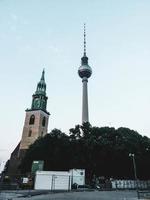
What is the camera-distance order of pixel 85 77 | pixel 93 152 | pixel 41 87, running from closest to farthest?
pixel 93 152 < pixel 41 87 < pixel 85 77

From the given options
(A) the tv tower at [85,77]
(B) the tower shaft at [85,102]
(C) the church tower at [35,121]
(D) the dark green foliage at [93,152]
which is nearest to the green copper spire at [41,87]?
(C) the church tower at [35,121]

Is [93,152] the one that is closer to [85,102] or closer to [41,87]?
[41,87]

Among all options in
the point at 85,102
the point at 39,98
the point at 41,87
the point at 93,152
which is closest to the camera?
the point at 93,152

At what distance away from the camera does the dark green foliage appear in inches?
2304

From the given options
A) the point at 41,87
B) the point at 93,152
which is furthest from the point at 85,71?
the point at 93,152

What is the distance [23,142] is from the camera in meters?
84.8

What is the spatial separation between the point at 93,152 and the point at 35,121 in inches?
1317

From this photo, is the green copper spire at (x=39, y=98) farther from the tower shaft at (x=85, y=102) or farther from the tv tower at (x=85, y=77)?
the tv tower at (x=85, y=77)

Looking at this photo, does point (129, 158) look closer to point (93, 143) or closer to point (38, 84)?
point (93, 143)

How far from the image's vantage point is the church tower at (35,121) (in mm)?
84238

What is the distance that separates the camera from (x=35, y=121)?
86.4 metres

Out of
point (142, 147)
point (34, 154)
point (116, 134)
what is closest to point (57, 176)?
point (34, 154)

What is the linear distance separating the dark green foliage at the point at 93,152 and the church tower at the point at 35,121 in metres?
19.1

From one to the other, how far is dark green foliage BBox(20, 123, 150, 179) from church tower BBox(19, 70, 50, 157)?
62.6ft
